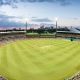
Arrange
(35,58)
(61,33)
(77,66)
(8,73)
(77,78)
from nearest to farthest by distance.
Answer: (77,78) → (8,73) → (77,66) → (35,58) → (61,33)

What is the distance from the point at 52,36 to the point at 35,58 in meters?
38.7

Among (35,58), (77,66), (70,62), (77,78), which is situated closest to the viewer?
(77,78)

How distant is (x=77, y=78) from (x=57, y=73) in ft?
14.3

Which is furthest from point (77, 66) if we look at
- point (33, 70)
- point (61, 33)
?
point (61, 33)

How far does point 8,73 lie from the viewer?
2622cm

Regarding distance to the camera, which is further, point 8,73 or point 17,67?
point 17,67

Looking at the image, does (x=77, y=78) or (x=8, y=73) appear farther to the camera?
(x=8, y=73)

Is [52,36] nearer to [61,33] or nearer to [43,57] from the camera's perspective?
[61,33]

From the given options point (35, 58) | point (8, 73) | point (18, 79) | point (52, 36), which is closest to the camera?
point (18, 79)

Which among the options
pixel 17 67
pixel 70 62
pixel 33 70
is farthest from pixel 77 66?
pixel 17 67

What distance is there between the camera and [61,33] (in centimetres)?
7762

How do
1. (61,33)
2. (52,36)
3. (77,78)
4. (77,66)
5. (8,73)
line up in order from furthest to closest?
(61,33), (52,36), (77,66), (8,73), (77,78)

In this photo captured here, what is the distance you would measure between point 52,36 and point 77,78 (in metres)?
50.3

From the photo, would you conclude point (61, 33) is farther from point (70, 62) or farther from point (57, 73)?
point (57, 73)
